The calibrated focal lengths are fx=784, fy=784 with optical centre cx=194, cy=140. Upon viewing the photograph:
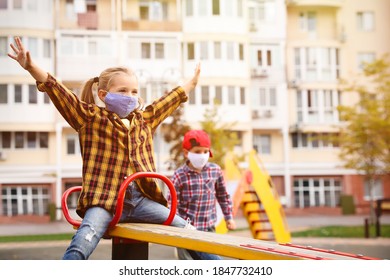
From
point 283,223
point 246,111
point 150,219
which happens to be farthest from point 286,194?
point 150,219

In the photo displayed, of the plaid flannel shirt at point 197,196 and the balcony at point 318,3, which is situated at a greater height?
the balcony at point 318,3

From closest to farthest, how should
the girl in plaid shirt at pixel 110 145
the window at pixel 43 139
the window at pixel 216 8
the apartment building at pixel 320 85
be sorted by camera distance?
the girl in plaid shirt at pixel 110 145 < the window at pixel 216 8 < the window at pixel 43 139 < the apartment building at pixel 320 85

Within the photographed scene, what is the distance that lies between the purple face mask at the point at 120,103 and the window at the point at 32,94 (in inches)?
86.7

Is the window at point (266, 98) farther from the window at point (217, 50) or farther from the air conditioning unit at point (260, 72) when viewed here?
the window at point (217, 50)

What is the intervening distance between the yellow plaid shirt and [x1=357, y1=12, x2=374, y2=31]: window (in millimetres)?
2605

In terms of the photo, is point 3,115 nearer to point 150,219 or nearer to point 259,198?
point 259,198

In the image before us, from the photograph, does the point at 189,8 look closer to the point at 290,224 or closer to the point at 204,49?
the point at 204,49

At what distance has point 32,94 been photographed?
14.7 feet

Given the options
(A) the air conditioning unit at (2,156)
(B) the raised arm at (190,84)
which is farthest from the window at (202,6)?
(B) the raised arm at (190,84)

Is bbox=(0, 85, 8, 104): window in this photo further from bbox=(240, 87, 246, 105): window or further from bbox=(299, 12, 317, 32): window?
bbox=(299, 12, 317, 32): window

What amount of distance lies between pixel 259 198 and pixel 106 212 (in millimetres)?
2417

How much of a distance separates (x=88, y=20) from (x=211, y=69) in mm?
1012

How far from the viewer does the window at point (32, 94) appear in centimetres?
441

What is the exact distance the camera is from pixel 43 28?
436cm
